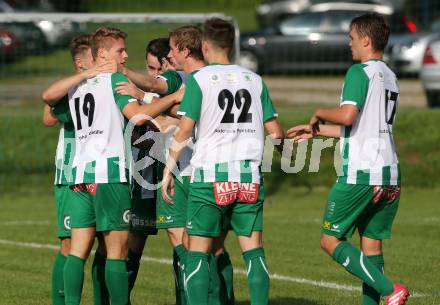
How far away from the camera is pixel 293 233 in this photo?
13.7 metres

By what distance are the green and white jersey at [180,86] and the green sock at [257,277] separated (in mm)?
991

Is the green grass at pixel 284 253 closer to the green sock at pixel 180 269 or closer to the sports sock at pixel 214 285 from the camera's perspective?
the green sock at pixel 180 269

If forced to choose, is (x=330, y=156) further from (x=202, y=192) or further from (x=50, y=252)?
(x=202, y=192)

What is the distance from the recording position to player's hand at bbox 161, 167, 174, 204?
7945 mm

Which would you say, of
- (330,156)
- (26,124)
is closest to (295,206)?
(330,156)

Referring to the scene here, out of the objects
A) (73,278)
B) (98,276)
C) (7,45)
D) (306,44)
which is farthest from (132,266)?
(306,44)

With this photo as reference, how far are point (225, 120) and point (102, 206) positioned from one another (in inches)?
42.7

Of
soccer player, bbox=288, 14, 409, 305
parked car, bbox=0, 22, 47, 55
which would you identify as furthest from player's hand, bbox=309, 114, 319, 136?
parked car, bbox=0, 22, 47, 55

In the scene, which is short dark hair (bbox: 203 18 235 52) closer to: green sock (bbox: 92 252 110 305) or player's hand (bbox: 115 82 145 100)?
player's hand (bbox: 115 82 145 100)

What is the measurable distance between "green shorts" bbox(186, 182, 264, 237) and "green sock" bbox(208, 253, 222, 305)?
23.9 inches

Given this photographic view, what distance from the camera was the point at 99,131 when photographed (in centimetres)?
799

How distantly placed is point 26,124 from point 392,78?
33.2 ft

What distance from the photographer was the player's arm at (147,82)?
8.33 meters

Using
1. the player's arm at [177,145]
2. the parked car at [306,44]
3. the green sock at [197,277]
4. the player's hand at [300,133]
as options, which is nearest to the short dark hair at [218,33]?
the player's arm at [177,145]
